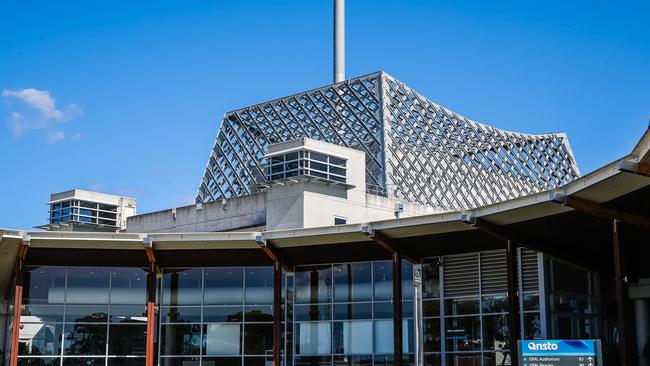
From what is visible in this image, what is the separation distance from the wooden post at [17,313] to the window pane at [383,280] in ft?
42.5

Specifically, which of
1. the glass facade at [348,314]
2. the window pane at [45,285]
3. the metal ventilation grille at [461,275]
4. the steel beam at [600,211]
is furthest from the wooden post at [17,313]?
the steel beam at [600,211]

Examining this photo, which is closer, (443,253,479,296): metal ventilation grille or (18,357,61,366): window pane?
(443,253,479,296): metal ventilation grille

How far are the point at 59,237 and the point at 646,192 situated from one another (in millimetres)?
19667

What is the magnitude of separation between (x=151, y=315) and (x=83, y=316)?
10.0 feet

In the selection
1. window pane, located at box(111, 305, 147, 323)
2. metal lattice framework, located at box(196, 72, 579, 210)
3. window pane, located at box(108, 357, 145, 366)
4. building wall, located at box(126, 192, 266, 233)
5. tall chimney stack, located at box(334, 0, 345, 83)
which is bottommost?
window pane, located at box(108, 357, 145, 366)

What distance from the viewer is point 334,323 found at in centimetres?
3425

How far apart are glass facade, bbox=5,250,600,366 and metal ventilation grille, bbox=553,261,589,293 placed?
7 cm

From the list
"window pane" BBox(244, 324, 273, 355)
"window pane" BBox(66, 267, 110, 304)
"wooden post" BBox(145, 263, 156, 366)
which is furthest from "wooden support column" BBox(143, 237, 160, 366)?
"window pane" BBox(244, 324, 273, 355)

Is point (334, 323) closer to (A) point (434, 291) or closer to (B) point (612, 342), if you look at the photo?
(A) point (434, 291)

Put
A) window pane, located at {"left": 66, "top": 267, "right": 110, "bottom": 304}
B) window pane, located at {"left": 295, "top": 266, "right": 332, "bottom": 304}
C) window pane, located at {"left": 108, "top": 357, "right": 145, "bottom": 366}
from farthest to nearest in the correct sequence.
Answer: window pane, located at {"left": 66, "top": 267, "right": 110, "bottom": 304} < window pane, located at {"left": 295, "top": 266, "right": 332, "bottom": 304} < window pane, located at {"left": 108, "top": 357, "right": 145, "bottom": 366}

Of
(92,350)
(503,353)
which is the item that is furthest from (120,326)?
(503,353)

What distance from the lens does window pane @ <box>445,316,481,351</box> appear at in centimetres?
3167

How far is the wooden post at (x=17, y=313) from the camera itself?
32688 mm

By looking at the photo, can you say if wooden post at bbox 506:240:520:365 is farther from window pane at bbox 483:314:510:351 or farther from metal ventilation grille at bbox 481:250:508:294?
metal ventilation grille at bbox 481:250:508:294
